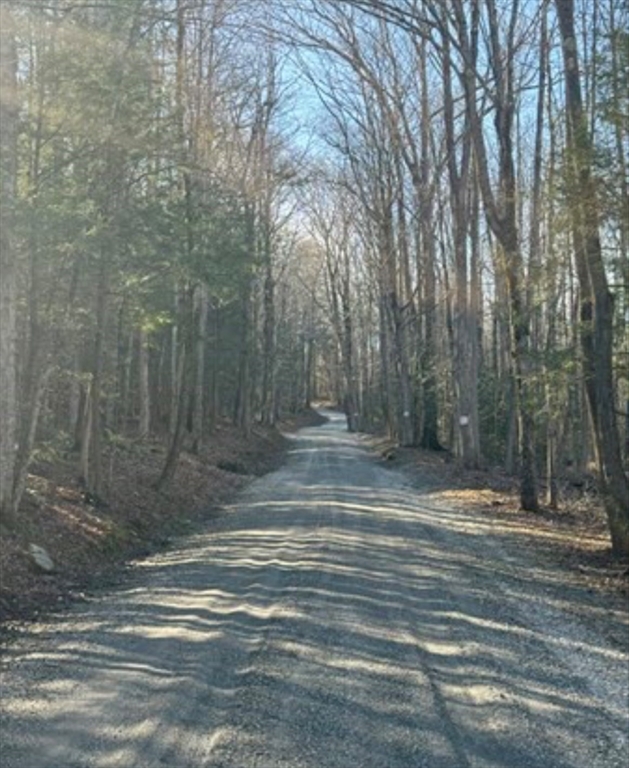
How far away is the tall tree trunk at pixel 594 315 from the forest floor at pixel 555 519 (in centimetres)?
76

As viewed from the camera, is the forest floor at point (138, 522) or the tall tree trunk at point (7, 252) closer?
the forest floor at point (138, 522)

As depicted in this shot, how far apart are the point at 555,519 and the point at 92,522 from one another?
8.98 metres

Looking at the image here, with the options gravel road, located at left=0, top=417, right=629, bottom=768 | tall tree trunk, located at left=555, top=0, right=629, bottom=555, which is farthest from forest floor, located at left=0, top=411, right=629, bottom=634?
tall tree trunk, located at left=555, top=0, right=629, bottom=555

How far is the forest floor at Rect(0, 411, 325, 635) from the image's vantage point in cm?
997

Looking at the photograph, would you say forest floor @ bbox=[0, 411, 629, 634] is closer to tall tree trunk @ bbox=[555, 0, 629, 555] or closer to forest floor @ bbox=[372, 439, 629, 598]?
forest floor @ bbox=[372, 439, 629, 598]

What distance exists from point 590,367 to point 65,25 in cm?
856

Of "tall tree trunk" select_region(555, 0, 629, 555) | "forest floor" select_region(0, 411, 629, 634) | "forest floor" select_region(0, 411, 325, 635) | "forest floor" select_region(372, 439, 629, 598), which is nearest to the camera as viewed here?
"forest floor" select_region(0, 411, 325, 635)

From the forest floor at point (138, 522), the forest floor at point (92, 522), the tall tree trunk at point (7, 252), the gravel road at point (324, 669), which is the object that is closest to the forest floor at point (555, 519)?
the forest floor at point (138, 522)

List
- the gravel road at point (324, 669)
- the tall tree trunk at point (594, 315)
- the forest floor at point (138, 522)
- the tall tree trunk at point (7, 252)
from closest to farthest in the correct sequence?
the gravel road at point (324, 669)
the forest floor at point (138, 522)
the tall tree trunk at point (7, 252)
the tall tree trunk at point (594, 315)

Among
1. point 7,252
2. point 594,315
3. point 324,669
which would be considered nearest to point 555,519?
point 594,315

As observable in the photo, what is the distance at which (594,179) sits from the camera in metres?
10.9

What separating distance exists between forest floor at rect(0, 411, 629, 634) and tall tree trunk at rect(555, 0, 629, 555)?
35.8 inches

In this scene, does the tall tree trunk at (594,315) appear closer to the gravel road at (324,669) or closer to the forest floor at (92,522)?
the gravel road at (324,669)

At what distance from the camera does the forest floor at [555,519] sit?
11.7m
